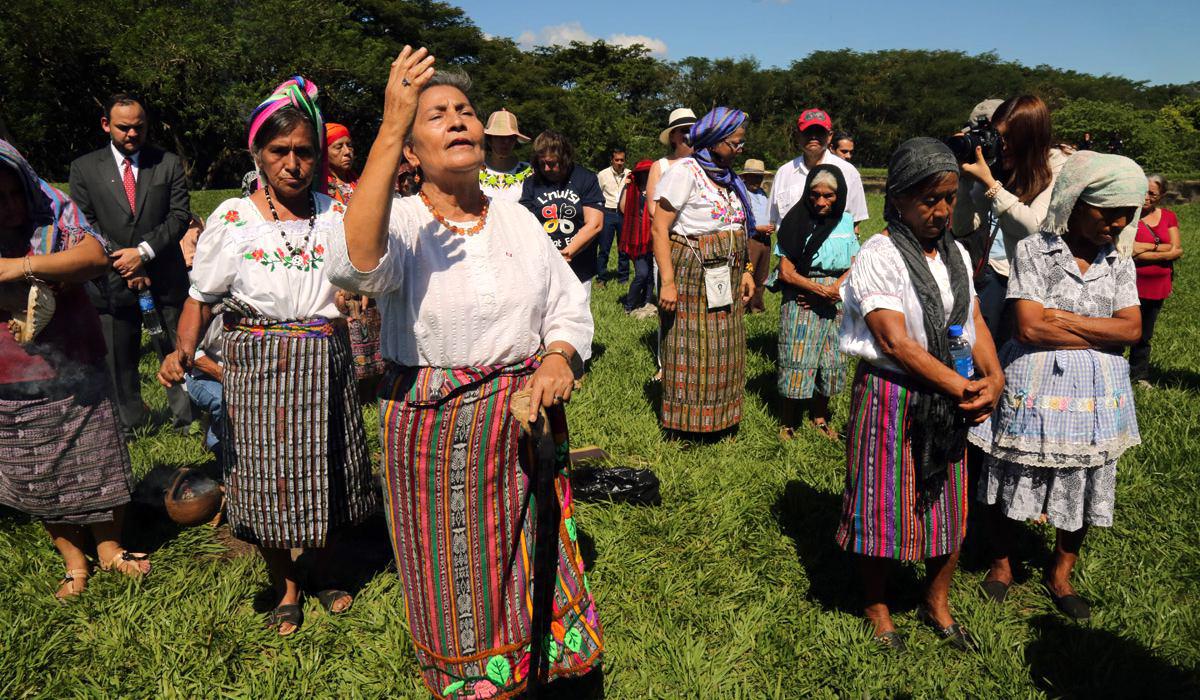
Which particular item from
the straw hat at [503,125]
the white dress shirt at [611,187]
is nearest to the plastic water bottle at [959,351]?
the straw hat at [503,125]

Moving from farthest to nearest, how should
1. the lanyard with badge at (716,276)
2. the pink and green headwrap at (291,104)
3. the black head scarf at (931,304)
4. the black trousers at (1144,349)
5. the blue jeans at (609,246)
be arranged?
1. the blue jeans at (609,246)
2. the black trousers at (1144,349)
3. the lanyard with badge at (716,276)
4. the pink and green headwrap at (291,104)
5. the black head scarf at (931,304)

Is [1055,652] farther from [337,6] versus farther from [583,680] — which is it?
[337,6]

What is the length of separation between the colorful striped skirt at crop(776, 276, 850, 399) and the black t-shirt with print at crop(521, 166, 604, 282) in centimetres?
188

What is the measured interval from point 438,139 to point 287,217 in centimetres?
127

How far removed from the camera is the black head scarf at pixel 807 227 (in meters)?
4.73

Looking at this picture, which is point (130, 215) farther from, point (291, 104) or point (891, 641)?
point (891, 641)

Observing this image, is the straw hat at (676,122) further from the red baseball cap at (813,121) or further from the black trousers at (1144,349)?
the black trousers at (1144,349)

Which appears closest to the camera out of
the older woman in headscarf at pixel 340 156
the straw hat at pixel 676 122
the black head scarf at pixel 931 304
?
the black head scarf at pixel 931 304

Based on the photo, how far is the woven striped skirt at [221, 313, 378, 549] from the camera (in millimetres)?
2941

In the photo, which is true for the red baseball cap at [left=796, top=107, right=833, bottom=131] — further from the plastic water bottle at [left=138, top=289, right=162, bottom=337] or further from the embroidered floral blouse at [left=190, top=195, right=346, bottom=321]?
the plastic water bottle at [left=138, top=289, right=162, bottom=337]

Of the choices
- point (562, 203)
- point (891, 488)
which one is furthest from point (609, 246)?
point (891, 488)

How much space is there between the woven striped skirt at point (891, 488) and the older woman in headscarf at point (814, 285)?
2.00m

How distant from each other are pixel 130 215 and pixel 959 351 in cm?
546

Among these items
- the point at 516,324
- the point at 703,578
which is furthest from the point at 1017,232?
the point at 516,324
